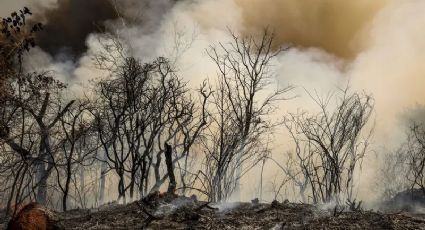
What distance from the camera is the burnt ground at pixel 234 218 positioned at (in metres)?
8.26

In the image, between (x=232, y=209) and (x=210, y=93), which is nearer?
(x=232, y=209)

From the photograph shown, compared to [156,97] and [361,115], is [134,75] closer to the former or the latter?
[156,97]

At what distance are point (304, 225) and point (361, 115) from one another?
11.7 m

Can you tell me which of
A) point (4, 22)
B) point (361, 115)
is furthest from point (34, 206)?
point (361, 115)

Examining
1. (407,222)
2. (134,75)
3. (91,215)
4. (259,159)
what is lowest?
(407,222)

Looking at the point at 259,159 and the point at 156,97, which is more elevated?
the point at 156,97

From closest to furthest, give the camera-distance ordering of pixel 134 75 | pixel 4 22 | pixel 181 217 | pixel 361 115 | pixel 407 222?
1. pixel 407 222
2. pixel 181 217
3. pixel 4 22
4. pixel 361 115
5. pixel 134 75

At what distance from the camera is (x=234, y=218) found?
896 cm

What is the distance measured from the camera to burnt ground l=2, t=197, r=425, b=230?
27.1 ft

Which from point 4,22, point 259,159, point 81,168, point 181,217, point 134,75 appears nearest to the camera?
point 181,217

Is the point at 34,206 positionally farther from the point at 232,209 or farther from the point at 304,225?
the point at 304,225

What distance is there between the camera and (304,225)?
8273 millimetres

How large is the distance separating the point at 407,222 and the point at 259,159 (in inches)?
707

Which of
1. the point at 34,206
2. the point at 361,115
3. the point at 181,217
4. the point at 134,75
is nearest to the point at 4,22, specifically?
the point at 34,206
